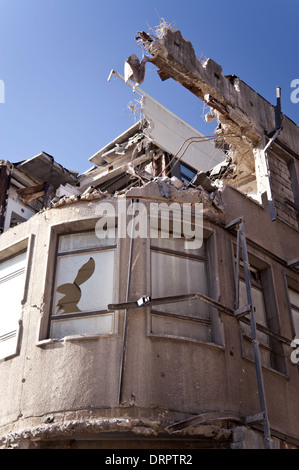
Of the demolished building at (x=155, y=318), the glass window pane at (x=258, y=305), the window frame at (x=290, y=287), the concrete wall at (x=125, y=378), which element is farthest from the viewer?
the window frame at (x=290, y=287)

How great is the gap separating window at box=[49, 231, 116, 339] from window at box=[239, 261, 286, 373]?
2.31 meters

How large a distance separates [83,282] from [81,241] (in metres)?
0.78

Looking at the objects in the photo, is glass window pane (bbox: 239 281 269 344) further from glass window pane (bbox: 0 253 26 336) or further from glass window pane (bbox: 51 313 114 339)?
glass window pane (bbox: 0 253 26 336)

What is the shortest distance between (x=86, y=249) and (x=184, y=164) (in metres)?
9.61

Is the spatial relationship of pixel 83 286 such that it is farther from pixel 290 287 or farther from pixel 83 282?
pixel 290 287

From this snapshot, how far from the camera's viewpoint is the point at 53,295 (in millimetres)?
9477

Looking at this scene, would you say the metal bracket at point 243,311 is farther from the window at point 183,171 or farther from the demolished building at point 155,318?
the window at point 183,171

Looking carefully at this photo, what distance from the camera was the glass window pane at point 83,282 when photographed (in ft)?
30.5

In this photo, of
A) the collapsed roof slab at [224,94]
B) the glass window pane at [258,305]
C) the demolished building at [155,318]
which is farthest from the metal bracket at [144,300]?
the collapsed roof slab at [224,94]

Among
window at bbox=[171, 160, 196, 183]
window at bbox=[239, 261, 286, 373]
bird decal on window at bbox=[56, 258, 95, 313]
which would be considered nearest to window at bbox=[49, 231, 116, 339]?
bird decal on window at bbox=[56, 258, 95, 313]

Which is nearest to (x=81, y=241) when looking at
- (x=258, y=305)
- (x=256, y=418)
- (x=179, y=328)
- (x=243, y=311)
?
(x=179, y=328)

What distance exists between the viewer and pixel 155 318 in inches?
356

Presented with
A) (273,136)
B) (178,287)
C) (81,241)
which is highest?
(273,136)

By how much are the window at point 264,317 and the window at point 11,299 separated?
3642mm
